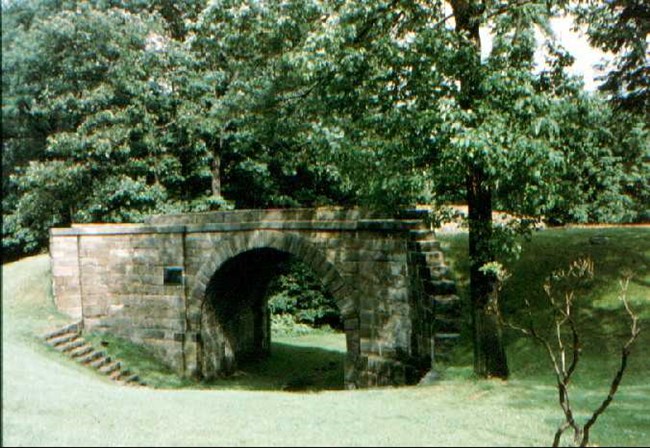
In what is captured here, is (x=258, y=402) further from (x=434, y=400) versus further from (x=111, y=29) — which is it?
(x=111, y=29)

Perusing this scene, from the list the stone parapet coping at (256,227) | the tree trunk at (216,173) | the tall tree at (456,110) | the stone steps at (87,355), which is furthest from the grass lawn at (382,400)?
the tree trunk at (216,173)

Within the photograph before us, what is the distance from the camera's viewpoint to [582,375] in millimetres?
11461

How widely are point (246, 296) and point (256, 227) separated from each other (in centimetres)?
491

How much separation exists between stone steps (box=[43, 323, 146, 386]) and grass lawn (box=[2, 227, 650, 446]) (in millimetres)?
385

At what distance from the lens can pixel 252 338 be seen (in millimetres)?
21016

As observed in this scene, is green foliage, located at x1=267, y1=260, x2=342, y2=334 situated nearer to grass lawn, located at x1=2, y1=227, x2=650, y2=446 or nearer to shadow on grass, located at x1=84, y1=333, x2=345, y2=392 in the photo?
shadow on grass, located at x1=84, y1=333, x2=345, y2=392

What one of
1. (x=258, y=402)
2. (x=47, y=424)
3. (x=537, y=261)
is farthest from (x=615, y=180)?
(x=47, y=424)

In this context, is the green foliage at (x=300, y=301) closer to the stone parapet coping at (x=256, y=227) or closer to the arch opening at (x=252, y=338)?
the arch opening at (x=252, y=338)

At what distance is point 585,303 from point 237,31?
946 centimetres

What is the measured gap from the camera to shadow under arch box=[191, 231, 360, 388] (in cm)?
1414

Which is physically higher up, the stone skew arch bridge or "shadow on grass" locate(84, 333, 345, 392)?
the stone skew arch bridge

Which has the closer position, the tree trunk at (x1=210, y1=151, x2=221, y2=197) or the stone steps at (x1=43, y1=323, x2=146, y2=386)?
the stone steps at (x1=43, y1=323, x2=146, y2=386)

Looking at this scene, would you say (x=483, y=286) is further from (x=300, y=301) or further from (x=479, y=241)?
(x=300, y=301)

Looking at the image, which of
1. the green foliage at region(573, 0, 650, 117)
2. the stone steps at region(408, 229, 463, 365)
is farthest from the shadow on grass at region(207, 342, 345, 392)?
the green foliage at region(573, 0, 650, 117)
